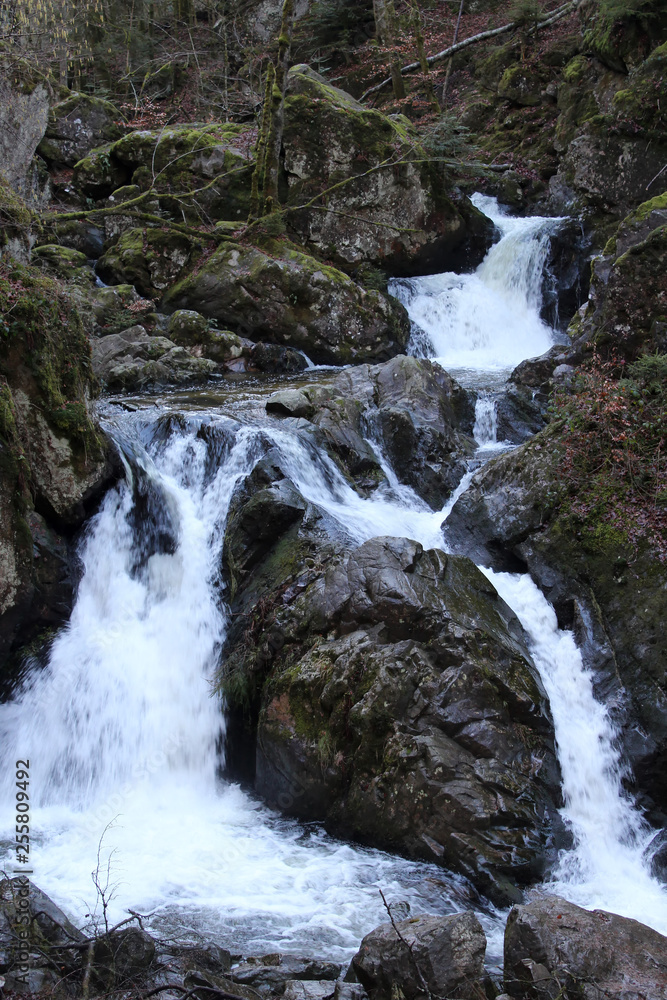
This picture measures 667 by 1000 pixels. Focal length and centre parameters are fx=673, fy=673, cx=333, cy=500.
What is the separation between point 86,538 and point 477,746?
448 centimetres

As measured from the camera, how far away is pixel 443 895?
458 cm

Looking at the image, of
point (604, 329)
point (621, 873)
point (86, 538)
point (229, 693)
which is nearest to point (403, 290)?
point (604, 329)

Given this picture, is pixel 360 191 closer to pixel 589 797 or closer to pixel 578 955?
pixel 589 797

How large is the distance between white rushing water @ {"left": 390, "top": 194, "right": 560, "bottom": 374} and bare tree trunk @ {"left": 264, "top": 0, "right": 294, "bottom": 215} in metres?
3.43

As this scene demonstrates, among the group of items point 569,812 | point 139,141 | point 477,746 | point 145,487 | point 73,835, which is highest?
point 139,141

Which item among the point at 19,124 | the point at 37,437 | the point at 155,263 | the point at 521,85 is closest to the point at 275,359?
the point at 155,263

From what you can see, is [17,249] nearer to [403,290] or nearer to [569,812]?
[569,812]

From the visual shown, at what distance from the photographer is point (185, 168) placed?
54.5 ft

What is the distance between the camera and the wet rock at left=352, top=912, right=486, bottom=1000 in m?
3.35

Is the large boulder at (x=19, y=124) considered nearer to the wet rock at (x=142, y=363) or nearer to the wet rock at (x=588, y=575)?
the wet rock at (x=142, y=363)

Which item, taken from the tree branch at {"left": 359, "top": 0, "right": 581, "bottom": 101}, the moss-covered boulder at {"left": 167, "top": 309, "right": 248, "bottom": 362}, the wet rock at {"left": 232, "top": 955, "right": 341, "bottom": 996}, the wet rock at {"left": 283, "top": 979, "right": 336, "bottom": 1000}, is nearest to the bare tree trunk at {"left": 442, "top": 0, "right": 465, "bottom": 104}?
the tree branch at {"left": 359, "top": 0, "right": 581, "bottom": 101}

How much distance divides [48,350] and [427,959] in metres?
6.03

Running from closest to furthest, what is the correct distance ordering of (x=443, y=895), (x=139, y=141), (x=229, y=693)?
1. (x=443, y=895)
2. (x=229, y=693)
3. (x=139, y=141)

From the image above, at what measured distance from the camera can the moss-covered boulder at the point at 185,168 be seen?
16109 mm
